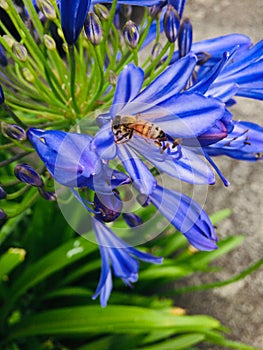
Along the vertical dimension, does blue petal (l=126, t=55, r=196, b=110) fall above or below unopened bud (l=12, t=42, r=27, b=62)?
below

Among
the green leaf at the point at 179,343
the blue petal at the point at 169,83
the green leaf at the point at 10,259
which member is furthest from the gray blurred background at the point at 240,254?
the blue petal at the point at 169,83

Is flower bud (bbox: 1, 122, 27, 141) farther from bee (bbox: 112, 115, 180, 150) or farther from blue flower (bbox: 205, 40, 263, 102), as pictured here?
blue flower (bbox: 205, 40, 263, 102)

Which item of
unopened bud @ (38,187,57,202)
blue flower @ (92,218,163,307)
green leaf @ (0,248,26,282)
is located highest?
unopened bud @ (38,187,57,202)

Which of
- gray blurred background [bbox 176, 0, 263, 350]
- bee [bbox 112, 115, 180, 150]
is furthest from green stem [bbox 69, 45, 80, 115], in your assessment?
gray blurred background [bbox 176, 0, 263, 350]

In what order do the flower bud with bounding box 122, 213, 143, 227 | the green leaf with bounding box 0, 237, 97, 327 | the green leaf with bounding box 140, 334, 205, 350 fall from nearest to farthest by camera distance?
the flower bud with bounding box 122, 213, 143, 227
the green leaf with bounding box 0, 237, 97, 327
the green leaf with bounding box 140, 334, 205, 350

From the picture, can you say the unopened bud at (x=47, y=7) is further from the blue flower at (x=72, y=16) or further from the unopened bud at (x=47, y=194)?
the unopened bud at (x=47, y=194)

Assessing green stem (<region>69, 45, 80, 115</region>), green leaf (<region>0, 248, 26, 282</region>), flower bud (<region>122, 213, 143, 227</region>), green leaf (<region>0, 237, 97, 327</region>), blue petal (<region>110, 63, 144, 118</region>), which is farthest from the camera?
green leaf (<region>0, 237, 97, 327</region>)

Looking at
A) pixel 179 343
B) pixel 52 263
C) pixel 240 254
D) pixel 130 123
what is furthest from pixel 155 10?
pixel 240 254

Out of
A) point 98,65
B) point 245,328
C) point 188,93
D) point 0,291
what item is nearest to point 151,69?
point 98,65
